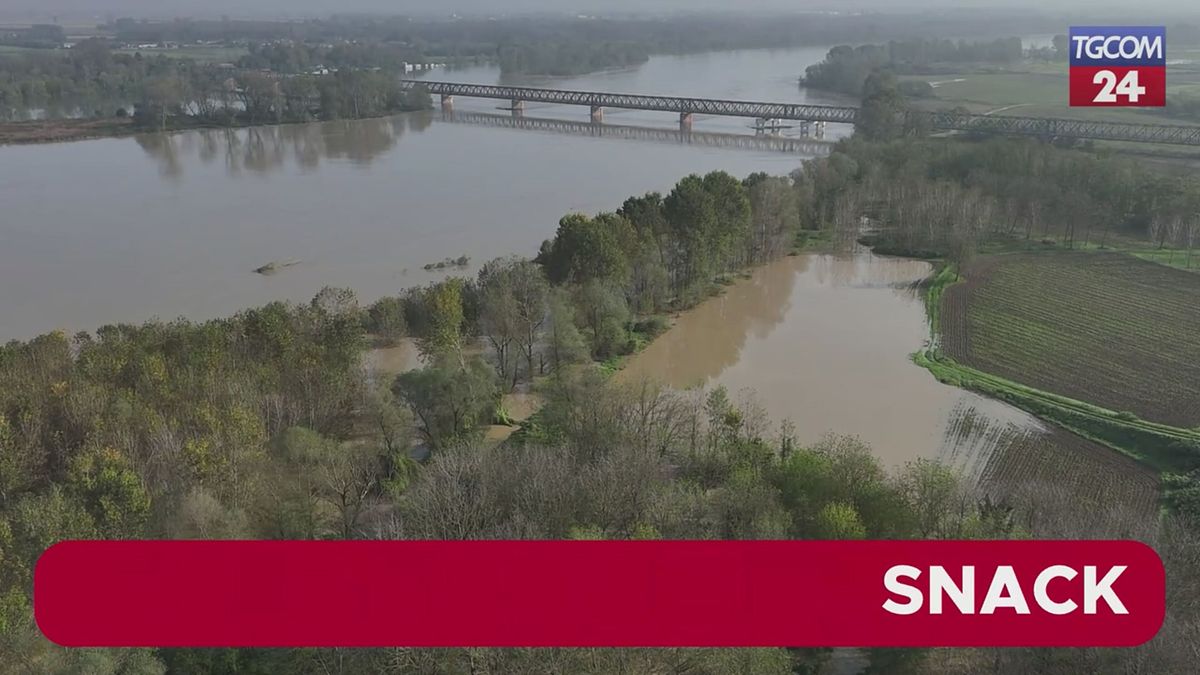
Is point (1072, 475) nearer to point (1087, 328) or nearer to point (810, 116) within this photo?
point (1087, 328)

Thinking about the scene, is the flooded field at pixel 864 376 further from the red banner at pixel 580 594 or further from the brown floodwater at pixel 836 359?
the red banner at pixel 580 594

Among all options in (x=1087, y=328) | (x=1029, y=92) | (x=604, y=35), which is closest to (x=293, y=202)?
(x=1087, y=328)

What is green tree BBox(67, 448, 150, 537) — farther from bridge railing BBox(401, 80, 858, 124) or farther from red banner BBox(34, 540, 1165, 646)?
bridge railing BBox(401, 80, 858, 124)

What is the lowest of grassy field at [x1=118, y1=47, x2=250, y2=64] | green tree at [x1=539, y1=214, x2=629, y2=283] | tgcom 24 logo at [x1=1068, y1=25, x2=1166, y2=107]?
green tree at [x1=539, y1=214, x2=629, y2=283]

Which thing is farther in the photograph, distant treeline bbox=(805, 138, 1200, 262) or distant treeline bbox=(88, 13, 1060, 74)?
distant treeline bbox=(88, 13, 1060, 74)

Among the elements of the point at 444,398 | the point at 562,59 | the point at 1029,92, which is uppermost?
the point at 562,59

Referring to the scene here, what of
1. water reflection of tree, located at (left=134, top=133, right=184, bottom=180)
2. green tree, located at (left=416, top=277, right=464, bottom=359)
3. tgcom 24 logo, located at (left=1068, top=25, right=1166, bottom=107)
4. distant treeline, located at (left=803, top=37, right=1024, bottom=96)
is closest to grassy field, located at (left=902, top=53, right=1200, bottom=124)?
distant treeline, located at (left=803, top=37, right=1024, bottom=96)
